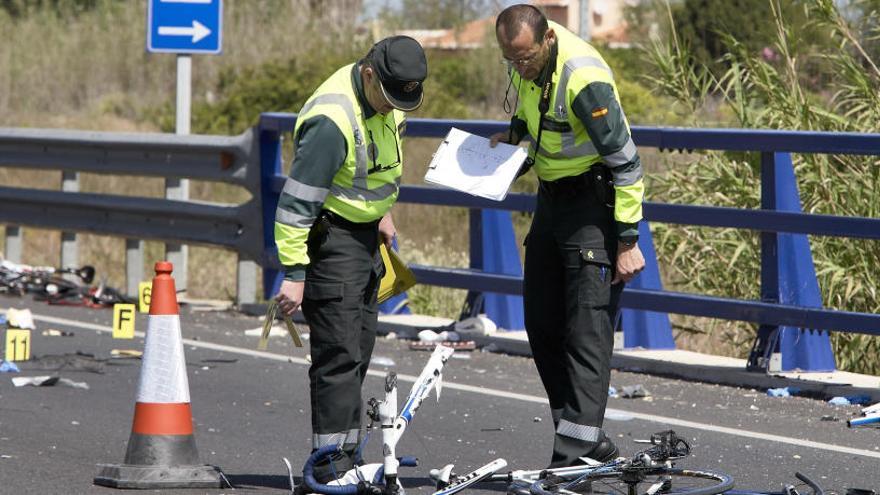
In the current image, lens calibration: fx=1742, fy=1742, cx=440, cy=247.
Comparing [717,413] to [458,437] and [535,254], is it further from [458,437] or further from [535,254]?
[535,254]

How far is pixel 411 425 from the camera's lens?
7785 millimetres

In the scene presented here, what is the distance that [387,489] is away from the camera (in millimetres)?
5812

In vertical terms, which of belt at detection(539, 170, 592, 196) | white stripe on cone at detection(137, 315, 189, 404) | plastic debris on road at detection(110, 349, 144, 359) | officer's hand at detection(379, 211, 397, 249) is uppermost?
belt at detection(539, 170, 592, 196)

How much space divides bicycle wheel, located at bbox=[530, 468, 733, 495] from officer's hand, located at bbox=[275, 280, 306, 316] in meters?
1.02

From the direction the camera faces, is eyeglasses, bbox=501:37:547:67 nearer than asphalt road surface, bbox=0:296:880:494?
Yes

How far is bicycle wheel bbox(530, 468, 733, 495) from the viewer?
5.71 meters

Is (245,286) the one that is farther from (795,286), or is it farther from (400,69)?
(400,69)

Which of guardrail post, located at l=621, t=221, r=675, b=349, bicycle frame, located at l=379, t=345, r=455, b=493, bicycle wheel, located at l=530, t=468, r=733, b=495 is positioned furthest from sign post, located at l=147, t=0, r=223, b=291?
bicycle wheel, located at l=530, t=468, r=733, b=495

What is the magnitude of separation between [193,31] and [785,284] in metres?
6.17

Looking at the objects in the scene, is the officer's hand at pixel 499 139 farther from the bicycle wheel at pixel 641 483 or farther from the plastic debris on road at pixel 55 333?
the plastic debris on road at pixel 55 333

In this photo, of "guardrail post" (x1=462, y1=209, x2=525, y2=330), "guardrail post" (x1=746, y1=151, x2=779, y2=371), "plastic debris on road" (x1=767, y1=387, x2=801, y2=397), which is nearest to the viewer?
"plastic debris on road" (x1=767, y1=387, x2=801, y2=397)

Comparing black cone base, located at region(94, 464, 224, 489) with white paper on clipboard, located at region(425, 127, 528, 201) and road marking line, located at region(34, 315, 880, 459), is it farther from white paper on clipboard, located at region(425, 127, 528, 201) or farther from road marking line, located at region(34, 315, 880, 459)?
road marking line, located at region(34, 315, 880, 459)

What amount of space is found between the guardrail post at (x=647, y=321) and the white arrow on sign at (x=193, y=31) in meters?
5.00

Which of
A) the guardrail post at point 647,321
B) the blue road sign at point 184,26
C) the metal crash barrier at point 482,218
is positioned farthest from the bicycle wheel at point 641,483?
the blue road sign at point 184,26
